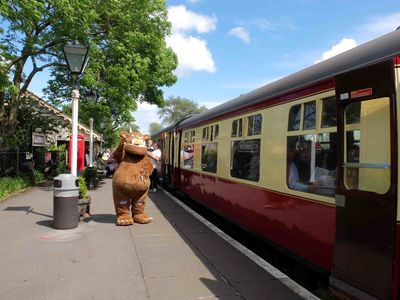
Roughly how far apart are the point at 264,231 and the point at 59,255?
3184 millimetres

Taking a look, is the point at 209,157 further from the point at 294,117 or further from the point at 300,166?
the point at 300,166

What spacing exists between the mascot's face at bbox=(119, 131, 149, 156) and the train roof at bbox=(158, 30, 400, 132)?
8.19ft

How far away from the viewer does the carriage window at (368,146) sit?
381 cm

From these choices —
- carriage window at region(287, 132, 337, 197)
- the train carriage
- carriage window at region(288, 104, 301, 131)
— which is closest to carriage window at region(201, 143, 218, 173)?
the train carriage

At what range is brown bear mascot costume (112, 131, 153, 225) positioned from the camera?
30.6 feet

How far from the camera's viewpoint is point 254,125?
24.9ft

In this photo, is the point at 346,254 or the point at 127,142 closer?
the point at 346,254

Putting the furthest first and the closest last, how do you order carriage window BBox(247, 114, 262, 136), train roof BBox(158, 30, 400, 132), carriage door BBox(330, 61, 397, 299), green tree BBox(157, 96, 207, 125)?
green tree BBox(157, 96, 207, 125) → carriage window BBox(247, 114, 262, 136) → train roof BBox(158, 30, 400, 132) → carriage door BBox(330, 61, 397, 299)

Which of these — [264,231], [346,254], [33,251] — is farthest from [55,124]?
[346,254]

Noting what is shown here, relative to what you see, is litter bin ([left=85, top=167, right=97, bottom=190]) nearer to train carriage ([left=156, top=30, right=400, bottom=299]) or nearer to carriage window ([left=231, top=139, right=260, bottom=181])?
train carriage ([left=156, top=30, right=400, bottom=299])

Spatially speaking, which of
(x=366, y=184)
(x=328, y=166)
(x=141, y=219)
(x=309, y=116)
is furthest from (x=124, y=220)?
(x=366, y=184)

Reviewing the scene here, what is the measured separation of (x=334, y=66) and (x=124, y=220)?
18.8 feet

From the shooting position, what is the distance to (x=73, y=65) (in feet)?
31.4

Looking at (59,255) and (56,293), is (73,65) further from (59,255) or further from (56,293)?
(56,293)
